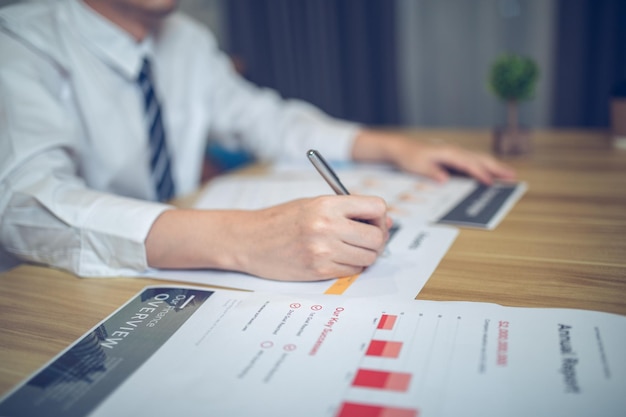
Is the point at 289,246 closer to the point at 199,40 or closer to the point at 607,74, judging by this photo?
the point at 199,40

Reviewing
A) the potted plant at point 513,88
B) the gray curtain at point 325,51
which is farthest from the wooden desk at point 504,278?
the gray curtain at point 325,51

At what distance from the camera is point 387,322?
1.88 feet

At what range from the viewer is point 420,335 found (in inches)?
21.4

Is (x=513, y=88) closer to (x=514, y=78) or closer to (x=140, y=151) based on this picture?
(x=514, y=78)

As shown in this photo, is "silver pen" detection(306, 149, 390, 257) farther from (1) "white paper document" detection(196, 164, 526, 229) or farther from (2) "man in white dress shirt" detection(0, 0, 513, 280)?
(1) "white paper document" detection(196, 164, 526, 229)

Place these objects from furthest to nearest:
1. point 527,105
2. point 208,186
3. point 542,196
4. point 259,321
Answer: point 527,105, point 208,186, point 542,196, point 259,321

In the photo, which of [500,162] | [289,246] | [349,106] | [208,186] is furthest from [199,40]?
[349,106]

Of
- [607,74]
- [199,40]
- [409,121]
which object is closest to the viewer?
[199,40]

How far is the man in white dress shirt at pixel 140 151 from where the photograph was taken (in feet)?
2.30

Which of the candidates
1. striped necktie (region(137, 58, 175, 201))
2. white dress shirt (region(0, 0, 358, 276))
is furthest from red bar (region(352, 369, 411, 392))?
striped necktie (region(137, 58, 175, 201))

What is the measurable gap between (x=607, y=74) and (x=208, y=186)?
1935mm

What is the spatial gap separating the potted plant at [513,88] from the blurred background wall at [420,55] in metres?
1.21

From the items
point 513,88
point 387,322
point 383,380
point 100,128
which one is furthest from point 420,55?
point 383,380

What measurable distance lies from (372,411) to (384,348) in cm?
9
